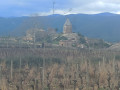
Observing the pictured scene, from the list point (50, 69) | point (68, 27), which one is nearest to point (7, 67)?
point (50, 69)

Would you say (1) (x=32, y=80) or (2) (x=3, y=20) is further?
(2) (x=3, y=20)

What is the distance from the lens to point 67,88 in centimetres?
2109

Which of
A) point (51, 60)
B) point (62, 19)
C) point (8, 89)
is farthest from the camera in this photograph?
point (62, 19)

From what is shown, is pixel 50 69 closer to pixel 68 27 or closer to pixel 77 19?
pixel 68 27

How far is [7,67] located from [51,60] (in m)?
5.46

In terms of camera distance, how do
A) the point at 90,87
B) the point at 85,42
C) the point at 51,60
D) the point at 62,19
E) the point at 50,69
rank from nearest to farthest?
1. the point at 90,87
2. the point at 50,69
3. the point at 51,60
4. the point at 85,42
5. the point at 62,19

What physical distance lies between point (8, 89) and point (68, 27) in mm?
53421

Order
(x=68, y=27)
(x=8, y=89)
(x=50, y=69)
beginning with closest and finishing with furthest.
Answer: (x=8, y=89) → (x=50, y=69) → (x=68, y=27)

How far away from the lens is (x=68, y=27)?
71.8m

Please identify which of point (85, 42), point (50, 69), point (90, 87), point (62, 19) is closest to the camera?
point (90, 87)

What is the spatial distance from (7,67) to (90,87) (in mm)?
9886

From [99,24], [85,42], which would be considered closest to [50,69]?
[85,42]

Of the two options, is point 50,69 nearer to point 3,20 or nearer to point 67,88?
point 67,88

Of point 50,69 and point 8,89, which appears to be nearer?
point 8,89
